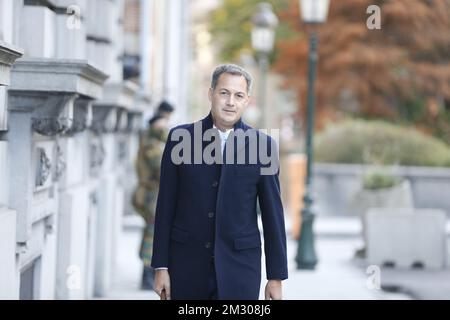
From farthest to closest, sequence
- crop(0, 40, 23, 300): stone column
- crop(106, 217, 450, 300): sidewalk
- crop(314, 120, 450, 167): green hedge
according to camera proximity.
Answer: crop(314, 120, 450, 167): green hedge
crop(106, 217, 450, 300): sidewalk
crop(0, 40, 23, 300): stone column

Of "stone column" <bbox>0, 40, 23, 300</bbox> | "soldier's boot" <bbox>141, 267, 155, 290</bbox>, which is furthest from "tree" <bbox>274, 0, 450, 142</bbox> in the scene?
"stone column" <bbox>0, 40, 23, 300</bbox>

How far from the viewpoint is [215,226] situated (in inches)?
257

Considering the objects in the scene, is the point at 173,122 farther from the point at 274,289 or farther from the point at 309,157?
the point at 274,289

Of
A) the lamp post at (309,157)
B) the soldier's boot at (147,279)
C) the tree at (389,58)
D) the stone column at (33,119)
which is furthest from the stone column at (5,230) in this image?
the tree at (389,58)

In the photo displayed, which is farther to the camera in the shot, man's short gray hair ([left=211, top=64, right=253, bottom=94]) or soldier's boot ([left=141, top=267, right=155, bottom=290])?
soldier's boot ([left=141, top=267, right=155, bottom=290])

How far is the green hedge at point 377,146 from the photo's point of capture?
27266 millimetres

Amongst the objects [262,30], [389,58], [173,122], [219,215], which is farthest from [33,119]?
[389,58]

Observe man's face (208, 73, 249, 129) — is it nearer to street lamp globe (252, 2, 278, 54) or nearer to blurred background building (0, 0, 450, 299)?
blurred background building (0, 0, 450, 299)

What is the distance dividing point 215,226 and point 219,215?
64mm

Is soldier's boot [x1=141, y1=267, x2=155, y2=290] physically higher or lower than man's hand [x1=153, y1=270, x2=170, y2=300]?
lower

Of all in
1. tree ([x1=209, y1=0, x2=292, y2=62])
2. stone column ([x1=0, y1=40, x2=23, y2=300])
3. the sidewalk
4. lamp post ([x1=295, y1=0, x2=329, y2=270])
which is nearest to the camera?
stone column ([x1=0, y1=40, x2=23, y2=300])

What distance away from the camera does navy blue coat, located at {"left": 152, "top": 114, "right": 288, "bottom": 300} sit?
6527mm

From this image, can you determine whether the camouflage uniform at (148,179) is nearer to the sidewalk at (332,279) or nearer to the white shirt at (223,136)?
the sidewalk at (332,279)

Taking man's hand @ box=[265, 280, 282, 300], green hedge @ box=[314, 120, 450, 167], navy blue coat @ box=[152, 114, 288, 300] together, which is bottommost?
man's hand @ box=[265, 280, 282, 300]
